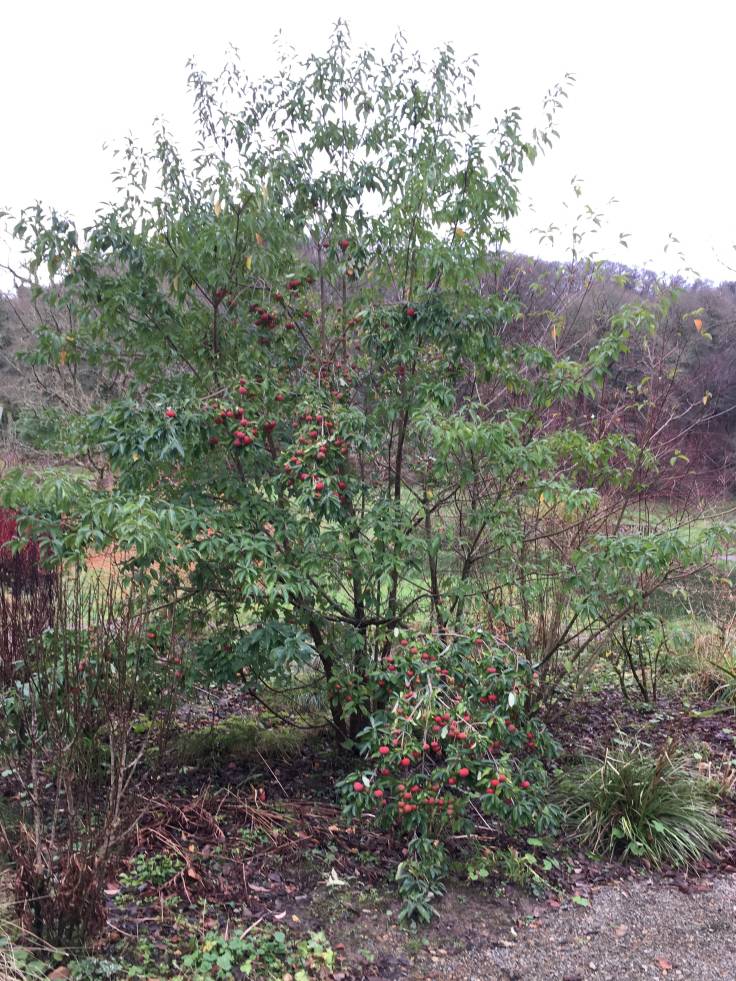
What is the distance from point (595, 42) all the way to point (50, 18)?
304 cm

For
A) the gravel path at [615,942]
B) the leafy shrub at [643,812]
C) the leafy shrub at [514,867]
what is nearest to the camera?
the gravel path at [615,942]

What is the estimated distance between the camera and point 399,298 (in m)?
4.23

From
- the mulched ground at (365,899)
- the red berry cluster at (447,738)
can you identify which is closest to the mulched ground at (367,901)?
the mulched ground at (365,899)

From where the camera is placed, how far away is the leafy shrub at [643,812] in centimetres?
388

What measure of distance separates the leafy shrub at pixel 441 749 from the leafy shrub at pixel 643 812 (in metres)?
0.49

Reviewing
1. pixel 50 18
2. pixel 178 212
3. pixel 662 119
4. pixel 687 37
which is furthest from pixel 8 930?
pixel 662 119

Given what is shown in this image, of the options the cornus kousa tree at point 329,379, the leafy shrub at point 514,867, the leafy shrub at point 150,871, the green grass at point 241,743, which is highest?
the cornus kousa tree at point 329,379

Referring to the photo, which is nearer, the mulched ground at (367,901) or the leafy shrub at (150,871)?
the mulched ground at (367,901)

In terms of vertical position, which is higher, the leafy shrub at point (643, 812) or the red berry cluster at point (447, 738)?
the red berry cluster at point (447, 738)

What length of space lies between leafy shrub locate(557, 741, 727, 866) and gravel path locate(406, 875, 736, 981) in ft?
0.87

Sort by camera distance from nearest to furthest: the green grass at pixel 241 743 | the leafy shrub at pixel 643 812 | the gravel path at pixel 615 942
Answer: the gravel path at pixel 615 942 → the leafy shrub at pixel 643 812 → the green grass at pixel 241 743

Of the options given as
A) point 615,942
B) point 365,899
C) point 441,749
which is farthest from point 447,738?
point 615,942

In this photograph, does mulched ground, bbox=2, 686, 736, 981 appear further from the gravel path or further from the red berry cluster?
the red berry cluster

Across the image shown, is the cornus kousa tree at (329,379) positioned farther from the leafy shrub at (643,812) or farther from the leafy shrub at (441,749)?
the leafy shrub at (643,812)
